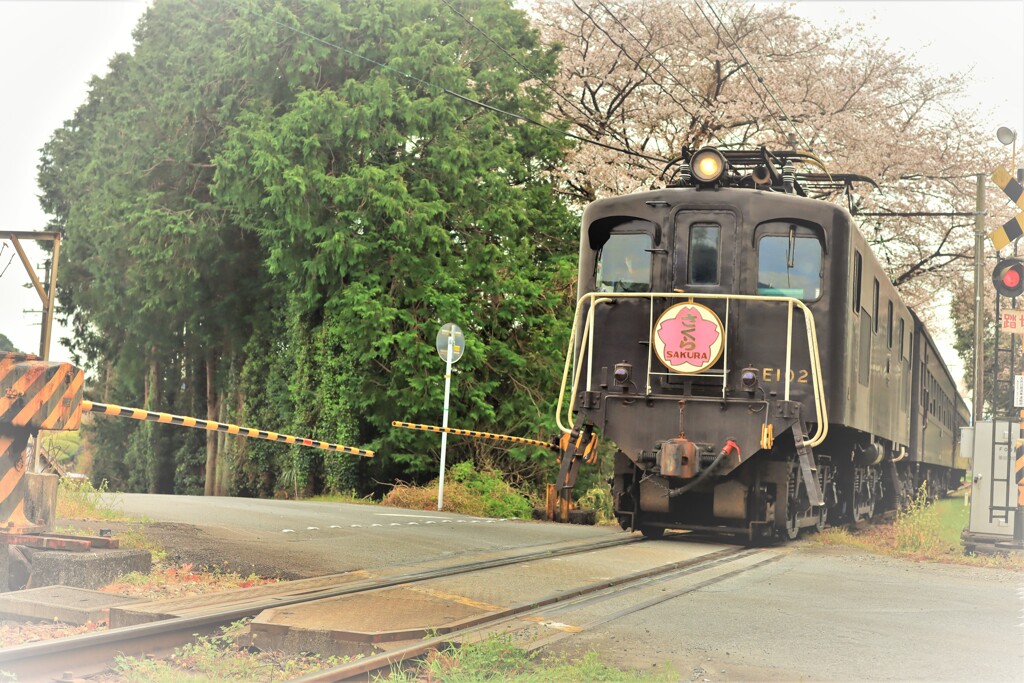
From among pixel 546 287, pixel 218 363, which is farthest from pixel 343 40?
pixel 218 363

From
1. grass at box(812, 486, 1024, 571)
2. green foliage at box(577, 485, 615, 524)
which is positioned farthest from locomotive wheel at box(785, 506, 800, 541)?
green foliage at box(577, 485, 615, 524)

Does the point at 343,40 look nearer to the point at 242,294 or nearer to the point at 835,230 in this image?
the point at 242,294

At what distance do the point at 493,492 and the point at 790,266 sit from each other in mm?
7681

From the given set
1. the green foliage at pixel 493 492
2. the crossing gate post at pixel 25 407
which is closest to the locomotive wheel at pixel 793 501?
the green foliage at pixel 493 492

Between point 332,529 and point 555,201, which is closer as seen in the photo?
point 332,529

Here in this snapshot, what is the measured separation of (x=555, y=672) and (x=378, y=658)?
2.89 feet

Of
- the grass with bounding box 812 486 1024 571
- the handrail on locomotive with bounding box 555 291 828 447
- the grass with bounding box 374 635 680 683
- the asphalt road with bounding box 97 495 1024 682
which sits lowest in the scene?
the grass with bounding box 374 635 680 683

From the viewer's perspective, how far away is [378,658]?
18.9ft

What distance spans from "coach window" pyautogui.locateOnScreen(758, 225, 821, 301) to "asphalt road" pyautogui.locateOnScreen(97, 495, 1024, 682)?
2.73 meters

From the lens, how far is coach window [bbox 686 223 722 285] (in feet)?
39.2

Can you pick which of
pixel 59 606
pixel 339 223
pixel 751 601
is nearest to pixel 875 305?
pixel 751 601

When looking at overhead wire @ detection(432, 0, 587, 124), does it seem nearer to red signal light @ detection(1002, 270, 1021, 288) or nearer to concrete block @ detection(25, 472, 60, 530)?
red signal light @ detection(1002, 270, 1021, 288)

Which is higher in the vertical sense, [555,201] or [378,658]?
[555,201]

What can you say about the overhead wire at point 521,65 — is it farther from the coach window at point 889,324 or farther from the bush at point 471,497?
the coach window at point 889,324
